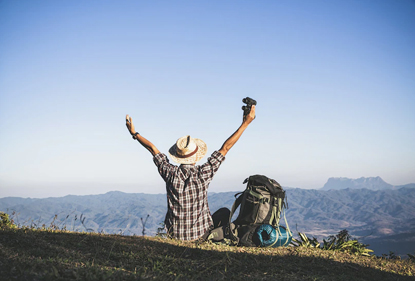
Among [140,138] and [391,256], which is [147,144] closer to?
[140,138]

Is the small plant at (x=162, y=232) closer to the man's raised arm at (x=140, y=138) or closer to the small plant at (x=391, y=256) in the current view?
the man's raised arm at (x=140, y=138)

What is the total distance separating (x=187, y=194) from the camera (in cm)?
654

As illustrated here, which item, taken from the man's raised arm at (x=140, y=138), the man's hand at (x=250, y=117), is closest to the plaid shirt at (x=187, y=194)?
the man's raised arm at (x=140, y=138)

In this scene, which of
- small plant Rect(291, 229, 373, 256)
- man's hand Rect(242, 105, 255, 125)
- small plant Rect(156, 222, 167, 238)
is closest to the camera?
small plant Rect(156, 222, 167, 238)

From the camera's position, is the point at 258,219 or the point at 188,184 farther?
the point at 258,219

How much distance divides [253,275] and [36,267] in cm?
261

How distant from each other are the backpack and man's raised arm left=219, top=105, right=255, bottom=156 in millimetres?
830

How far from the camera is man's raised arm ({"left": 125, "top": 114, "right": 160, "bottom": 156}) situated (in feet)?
23.0

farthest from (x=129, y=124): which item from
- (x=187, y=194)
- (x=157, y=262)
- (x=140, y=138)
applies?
(x=157, y=262)

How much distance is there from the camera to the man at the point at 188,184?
21.5 feet

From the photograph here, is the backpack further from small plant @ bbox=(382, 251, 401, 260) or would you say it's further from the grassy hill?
small plant @ bbox=(382, 251, 401, 260)

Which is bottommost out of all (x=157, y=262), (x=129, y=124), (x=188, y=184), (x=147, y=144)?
(x=157, y=262)

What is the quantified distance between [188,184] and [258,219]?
5.09ft

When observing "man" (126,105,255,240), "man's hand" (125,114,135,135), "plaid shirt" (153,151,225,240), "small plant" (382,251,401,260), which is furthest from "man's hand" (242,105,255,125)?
"small plant" (382,251,401,260)
